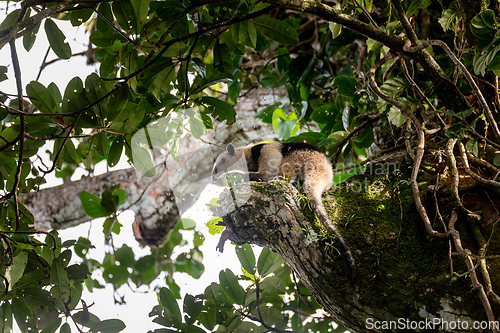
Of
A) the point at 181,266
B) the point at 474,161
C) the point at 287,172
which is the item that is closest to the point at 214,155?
the point at 287,172

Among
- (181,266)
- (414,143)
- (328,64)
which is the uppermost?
(328,64)

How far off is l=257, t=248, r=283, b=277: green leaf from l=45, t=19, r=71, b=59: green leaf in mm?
1684

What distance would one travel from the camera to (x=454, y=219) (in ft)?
5.28

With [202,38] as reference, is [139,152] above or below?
below

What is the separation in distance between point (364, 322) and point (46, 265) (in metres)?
1.79

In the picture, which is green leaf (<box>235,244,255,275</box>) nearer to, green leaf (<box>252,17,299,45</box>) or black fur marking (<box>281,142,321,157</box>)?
black fur marking (<box>281,142,321,157</box>)

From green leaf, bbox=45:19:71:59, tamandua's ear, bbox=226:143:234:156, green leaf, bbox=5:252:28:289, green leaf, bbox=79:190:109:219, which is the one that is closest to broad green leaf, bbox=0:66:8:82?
green leaf, bbox=45:19:71:59

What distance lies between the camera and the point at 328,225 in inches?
68.1

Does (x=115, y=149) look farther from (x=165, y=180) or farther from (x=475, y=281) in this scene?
(x=475, y=281)

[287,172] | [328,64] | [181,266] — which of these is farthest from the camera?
[328,64]

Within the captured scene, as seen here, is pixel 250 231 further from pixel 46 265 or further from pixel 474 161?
A: pixel 474 161

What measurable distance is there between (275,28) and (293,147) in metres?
1.24

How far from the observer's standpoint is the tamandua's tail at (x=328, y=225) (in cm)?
158

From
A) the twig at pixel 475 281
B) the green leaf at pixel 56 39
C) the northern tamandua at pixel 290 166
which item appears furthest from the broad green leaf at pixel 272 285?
the green leaf at pixel 56 39
